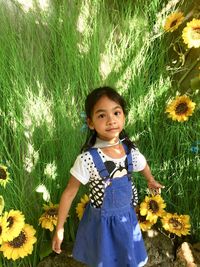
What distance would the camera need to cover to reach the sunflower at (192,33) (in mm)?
1343

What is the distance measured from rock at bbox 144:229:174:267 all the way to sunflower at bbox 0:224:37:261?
446 millimetres

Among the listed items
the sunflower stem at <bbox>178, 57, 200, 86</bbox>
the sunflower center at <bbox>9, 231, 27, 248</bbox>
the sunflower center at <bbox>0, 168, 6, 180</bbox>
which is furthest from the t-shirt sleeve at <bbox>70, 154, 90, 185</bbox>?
the sunflower stem at <bbox>178, 57, 200, 86</bbox>

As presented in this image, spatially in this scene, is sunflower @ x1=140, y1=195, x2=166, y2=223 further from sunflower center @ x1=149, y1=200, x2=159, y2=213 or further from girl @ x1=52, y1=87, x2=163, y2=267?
girl @ x1=52, y1=87, x2=163, y2=267

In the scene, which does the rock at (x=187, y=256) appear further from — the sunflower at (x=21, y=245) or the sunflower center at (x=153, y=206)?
the sunflower at (x=21, y=245)

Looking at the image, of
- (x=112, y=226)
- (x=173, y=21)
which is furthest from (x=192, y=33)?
(x=112, y=226)

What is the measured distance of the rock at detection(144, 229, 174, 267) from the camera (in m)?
1.39

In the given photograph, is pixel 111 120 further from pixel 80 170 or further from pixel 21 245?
pixel 21 245

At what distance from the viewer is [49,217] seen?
1330 mm

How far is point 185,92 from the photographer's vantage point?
1.56 meters

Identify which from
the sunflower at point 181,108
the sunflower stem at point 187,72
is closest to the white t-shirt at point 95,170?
the sunflower at point 181,108

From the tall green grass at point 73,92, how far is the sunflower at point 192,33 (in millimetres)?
191

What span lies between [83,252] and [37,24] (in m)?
0.89

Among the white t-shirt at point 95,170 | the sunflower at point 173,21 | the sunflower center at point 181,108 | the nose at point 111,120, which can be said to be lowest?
the white t-shirt at point 95,170

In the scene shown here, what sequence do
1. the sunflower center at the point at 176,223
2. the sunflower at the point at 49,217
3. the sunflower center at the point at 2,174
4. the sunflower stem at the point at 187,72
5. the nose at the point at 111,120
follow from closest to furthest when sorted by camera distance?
the nose at the point at 111,120
the sunflower center at the point at 2,174
the sunflower at the point at 49,217
the sunflower center at the point at 176,223
the sunflower stem at the point at 187,72
